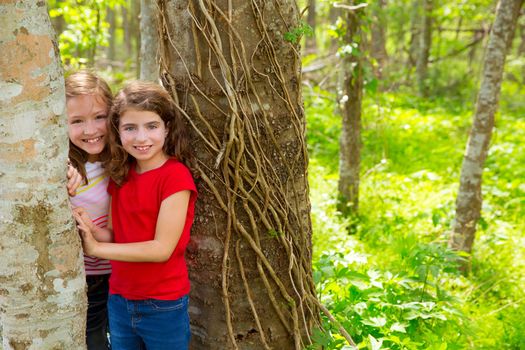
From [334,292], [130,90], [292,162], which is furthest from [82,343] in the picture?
[334,292]

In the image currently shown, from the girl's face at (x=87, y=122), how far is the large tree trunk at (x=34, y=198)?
1.92 feet

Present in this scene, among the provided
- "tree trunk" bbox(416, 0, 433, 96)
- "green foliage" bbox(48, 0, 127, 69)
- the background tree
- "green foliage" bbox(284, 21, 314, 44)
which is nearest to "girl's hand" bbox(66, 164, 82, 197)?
"green foliage" bbox(284, 21, 314, 44)

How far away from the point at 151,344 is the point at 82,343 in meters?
0.42

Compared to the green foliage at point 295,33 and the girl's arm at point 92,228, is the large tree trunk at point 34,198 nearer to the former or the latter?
the girl's arm at point 92,228

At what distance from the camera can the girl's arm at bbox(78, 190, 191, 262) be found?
1904 millimetres

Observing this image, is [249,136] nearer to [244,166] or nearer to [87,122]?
[244,166]

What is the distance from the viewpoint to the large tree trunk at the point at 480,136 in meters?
4.49

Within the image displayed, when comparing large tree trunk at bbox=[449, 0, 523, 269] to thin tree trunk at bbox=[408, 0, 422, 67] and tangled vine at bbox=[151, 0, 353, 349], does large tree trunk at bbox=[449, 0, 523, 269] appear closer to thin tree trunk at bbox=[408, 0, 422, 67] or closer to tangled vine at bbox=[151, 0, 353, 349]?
tangled vine at bbox=[151, 0, 353, 349]

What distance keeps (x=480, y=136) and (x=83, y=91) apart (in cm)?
391

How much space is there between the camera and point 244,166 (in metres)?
2.08

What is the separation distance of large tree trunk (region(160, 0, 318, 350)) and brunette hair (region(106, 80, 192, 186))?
0.27 feet

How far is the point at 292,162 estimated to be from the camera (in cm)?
227

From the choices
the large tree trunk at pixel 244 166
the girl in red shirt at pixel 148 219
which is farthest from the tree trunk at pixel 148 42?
the girl in red shirt at pixel 148 219

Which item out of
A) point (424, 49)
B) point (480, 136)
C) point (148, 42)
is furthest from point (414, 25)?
point (148, 42)
